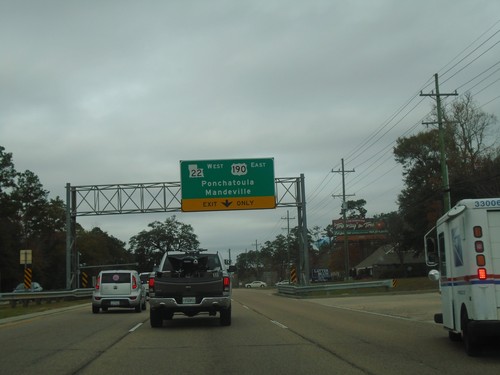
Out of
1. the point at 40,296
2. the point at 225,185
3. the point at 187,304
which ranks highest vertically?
the point at 225,185

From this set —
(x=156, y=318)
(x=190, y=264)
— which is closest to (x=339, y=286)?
(x=190, y=264)

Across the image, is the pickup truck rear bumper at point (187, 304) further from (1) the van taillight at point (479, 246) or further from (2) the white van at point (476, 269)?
(1) the van taillight at point (479, 246)

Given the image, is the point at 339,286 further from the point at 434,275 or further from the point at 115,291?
the point at 434,275

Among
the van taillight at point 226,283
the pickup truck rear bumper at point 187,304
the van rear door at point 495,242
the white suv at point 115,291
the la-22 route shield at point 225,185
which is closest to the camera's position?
the van rear door at point 495,242

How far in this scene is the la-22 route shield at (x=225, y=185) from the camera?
120 ft

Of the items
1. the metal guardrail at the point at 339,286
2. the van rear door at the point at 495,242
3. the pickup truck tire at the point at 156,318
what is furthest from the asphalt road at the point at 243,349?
the metal guardrail at the point at 339,286

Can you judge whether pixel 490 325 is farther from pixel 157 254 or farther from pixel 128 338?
pixel 157 254

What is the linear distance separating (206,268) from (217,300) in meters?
1.12

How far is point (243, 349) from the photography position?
12.0m

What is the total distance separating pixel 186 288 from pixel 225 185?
65.7 feet

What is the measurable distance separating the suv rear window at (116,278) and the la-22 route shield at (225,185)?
36.5ft

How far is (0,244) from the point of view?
7462 cm

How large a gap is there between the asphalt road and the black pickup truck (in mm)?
622

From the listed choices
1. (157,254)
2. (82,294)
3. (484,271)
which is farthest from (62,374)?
(157,254)
